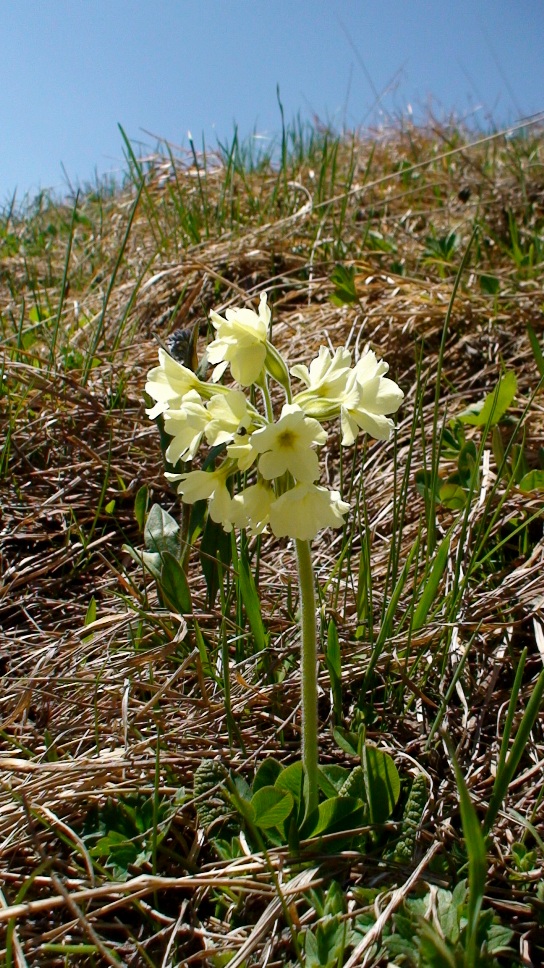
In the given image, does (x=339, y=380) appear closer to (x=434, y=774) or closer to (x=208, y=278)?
(x=434, y=774)

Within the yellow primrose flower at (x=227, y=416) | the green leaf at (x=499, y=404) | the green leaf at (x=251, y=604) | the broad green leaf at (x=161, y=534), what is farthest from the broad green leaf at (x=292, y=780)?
the green leaf at (x=499, y=404)

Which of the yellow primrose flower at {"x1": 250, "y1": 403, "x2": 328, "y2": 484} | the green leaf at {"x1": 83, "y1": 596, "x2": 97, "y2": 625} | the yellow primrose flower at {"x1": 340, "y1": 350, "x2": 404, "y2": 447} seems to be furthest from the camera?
the green leaf at {"x1": 83, "y1": 596, "x2": 97, "y2": 625}

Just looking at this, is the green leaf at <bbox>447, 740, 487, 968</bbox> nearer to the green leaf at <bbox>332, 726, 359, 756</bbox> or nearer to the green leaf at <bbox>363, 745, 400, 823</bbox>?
the green leaf at <bbox>363, 745, 400, 823</bbox>

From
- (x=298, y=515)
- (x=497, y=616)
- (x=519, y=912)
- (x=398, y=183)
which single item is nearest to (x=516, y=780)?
(x=519, y=912)

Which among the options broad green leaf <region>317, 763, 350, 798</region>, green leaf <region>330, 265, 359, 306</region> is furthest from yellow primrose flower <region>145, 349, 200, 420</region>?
green leaf <region>330, 265, 359, 306</region>

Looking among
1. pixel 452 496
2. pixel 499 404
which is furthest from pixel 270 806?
pixel 499 404

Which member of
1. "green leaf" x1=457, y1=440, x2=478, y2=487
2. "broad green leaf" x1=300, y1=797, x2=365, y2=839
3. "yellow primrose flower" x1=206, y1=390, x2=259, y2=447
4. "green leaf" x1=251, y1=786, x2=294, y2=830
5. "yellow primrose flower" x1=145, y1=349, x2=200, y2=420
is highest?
"yellow primrose flower" x1=145, y1=349, x2=200, y2=420
